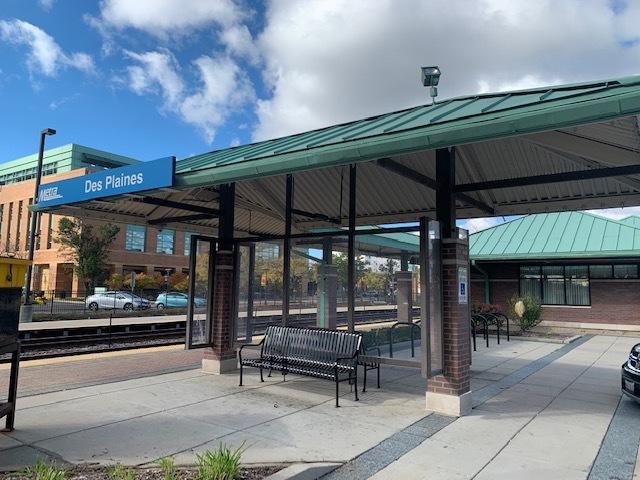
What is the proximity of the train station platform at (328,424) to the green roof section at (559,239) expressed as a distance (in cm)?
1189

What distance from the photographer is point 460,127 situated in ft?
17.5

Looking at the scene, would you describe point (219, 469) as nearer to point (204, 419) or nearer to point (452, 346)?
point (204, 419)

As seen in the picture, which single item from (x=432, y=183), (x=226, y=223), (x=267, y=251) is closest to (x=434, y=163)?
(x=432, y=183)

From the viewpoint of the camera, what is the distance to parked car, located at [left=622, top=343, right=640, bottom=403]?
7.21 meters

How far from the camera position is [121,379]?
29.1 feet

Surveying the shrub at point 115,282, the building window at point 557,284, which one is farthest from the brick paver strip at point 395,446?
the shrub at point 115,282

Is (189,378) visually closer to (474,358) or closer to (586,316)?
(474,358)

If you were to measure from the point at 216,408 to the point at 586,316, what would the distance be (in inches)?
740

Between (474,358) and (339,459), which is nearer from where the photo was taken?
(339,459)

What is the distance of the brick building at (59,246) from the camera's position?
53250 mm

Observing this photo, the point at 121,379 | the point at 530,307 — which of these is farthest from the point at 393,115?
the point at 530,307

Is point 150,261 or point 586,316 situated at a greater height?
point 150,261

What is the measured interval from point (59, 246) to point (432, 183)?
176ft

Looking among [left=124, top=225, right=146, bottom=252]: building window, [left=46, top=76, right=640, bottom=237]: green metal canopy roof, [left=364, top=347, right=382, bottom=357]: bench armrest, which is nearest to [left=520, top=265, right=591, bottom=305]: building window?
[left=46, top=76, right=640, bottom=237]: green metal canopy roof
